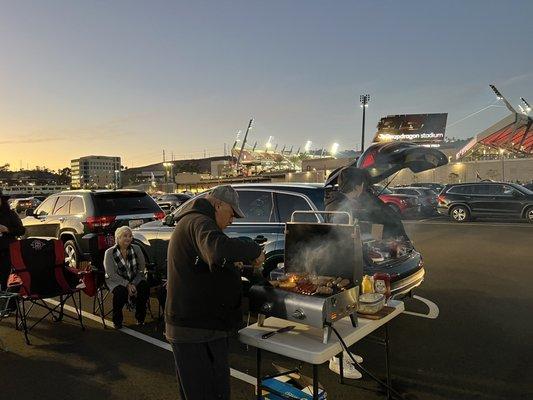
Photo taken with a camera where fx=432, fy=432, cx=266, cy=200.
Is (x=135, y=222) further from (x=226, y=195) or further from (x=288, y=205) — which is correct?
(x=226, y=195)

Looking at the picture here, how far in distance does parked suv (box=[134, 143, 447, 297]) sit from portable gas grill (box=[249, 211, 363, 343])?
1691 millimetres

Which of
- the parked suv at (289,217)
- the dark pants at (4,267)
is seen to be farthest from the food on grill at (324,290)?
the dark pants at (4,267)

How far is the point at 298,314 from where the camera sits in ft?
9.29

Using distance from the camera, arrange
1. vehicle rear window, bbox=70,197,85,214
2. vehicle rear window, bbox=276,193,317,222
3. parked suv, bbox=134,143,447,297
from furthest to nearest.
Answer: vehicle rear window, bbox=70,197,85,214 < vehicle rear window, bbox=276,193,317,222 < parked suv, bbox=134,143,447,297

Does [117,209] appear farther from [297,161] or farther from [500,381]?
[297,161]

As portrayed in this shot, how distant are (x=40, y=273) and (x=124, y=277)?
1.06 metres

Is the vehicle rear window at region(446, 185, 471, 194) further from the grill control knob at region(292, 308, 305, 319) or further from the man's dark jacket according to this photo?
the man's dark jacket


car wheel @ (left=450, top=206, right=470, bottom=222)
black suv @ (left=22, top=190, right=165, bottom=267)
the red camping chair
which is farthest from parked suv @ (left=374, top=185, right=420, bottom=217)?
the red camping chair

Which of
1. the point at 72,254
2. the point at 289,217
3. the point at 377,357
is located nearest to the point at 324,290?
the point at 377,357

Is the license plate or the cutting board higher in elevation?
the license plate

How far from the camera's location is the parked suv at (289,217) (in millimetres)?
5316

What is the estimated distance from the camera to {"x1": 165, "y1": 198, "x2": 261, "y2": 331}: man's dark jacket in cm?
239

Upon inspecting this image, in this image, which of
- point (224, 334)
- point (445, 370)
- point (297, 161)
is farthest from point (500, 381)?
point (297, 161)

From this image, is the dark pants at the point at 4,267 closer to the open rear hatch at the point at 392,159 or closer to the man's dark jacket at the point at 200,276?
the open rear hatch at the point at 392,159
